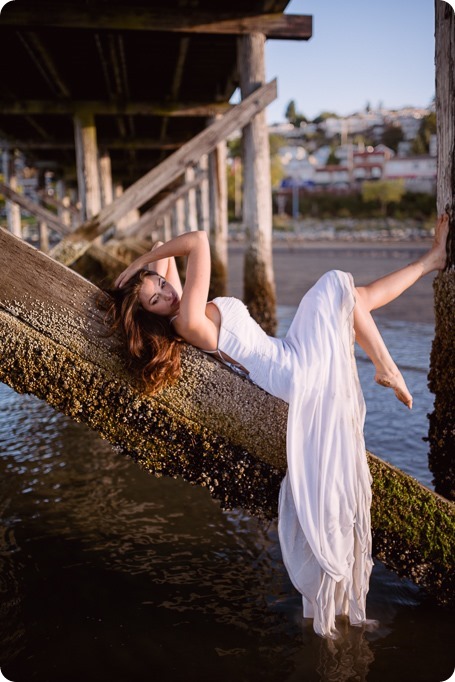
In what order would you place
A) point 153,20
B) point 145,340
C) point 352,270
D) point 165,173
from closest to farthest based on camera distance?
point 145,340, point 165,173, point 153,20, point 352,270

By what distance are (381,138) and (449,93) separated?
124759 millimetres

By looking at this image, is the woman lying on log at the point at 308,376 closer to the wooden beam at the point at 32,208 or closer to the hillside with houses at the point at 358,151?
the wooden beam at the point at 32,208

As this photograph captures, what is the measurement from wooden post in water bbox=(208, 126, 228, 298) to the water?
8.49m

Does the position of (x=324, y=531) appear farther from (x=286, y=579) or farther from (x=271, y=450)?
(x=286, y=579)

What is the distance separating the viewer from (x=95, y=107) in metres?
11.0

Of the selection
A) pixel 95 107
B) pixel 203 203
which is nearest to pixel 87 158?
pixel 95 107

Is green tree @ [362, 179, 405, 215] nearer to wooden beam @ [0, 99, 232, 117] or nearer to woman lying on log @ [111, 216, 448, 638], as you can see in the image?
wooden beam @ [0, 99, 232, 117]

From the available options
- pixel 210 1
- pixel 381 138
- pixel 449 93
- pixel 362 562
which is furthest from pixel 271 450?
pixel 381 138

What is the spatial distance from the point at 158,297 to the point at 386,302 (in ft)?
3.36

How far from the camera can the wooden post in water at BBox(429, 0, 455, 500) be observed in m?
3.10

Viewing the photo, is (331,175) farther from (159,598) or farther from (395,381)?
(159,598)

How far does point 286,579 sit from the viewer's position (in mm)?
3590

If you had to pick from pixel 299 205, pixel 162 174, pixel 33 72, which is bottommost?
pixel 299 205

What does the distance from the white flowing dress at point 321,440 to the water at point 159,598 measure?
1.06 feet
